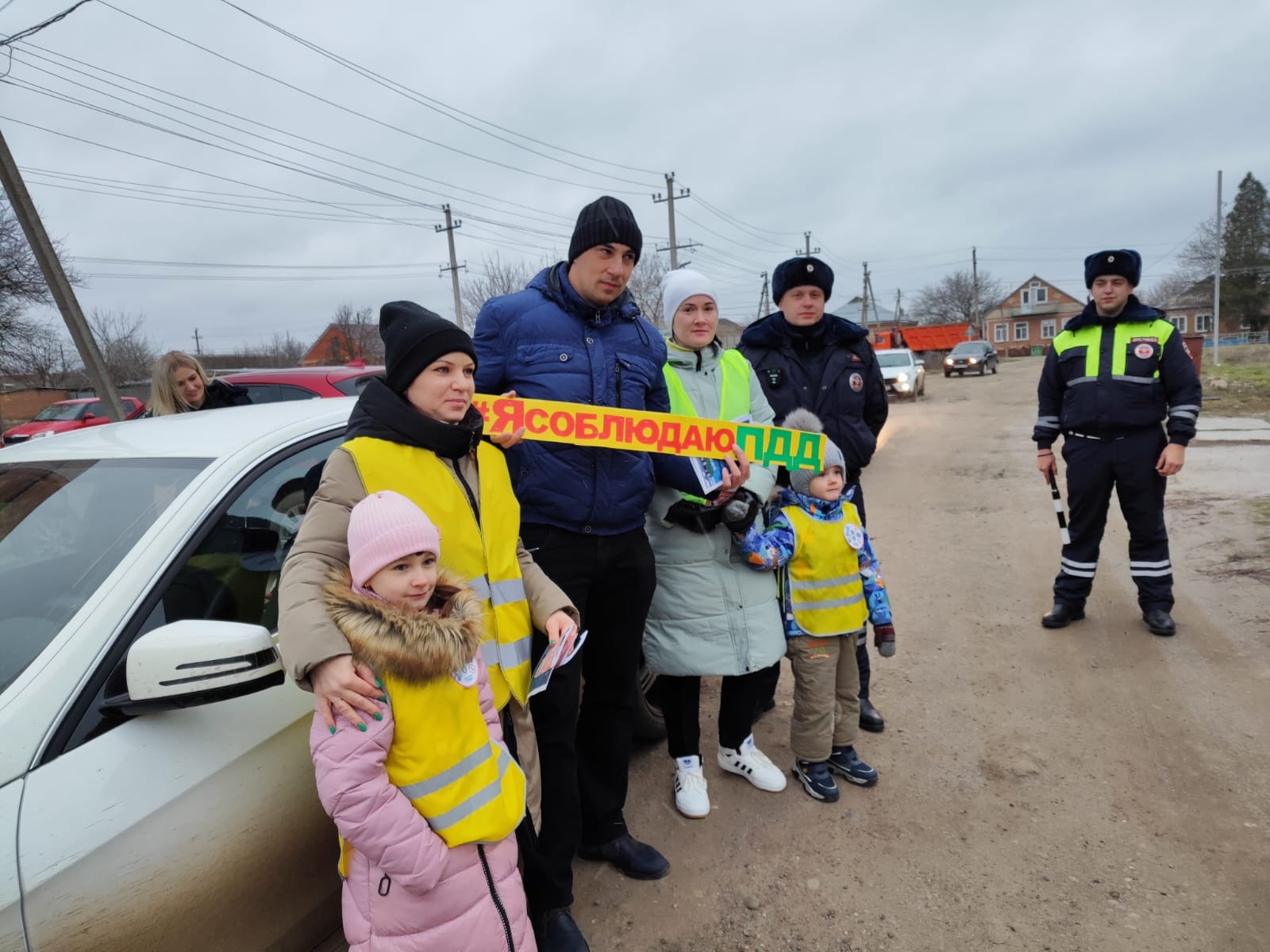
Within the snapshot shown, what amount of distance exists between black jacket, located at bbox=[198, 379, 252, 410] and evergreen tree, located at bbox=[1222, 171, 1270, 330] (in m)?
62.4

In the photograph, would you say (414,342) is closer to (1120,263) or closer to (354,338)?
(1120,263)

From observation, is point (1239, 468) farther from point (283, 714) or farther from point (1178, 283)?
point (1178, 283)

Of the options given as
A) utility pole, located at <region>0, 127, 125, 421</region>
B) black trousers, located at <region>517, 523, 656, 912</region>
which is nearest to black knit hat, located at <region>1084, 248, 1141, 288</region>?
black trousers, located at <region>517, 523, 656, 912</region>

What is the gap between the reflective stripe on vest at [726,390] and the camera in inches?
104

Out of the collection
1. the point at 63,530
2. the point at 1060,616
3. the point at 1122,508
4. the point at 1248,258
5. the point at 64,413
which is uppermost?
the point at 1248,258

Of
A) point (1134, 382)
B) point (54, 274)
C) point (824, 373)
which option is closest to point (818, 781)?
point (824, 373)

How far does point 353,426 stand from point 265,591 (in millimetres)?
594

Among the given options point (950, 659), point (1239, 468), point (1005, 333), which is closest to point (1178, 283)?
point (1005, 333)

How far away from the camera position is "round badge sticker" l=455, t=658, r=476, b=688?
5.25 feet

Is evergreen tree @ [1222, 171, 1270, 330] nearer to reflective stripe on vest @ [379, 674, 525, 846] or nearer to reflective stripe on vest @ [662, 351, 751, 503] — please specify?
reflective stripe on vest @ [662, 351, 751, 503]

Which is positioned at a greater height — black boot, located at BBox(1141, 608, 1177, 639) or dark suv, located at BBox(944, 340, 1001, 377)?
dark suv, located at BBox(944, 340, 1001, 377)

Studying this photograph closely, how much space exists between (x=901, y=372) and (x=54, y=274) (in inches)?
727

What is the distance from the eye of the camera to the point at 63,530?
6.29 ft

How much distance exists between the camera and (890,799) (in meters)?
2.81
